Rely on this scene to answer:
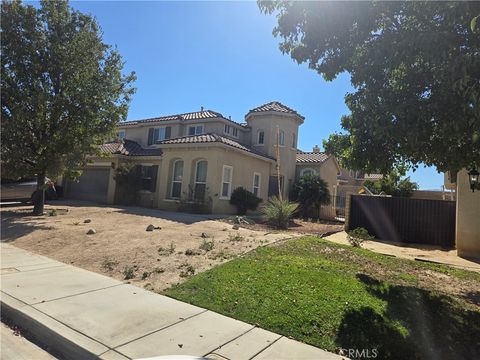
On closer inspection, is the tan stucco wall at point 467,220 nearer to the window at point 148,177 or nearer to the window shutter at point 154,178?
the window shutter at point 154,178

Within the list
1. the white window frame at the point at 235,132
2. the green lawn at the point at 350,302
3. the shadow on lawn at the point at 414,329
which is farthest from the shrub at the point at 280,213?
the white window frame at the point at 235,132

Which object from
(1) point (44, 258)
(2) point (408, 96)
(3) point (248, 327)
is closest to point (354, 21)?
(2) point (408, 96)

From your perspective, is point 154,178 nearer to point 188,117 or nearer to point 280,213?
point 188,117

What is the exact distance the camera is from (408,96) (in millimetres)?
5391

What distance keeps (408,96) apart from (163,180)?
1699cm

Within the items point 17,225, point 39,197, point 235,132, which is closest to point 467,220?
point 17,225

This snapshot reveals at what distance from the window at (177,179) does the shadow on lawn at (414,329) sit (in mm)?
15738

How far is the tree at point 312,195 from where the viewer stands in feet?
75.6

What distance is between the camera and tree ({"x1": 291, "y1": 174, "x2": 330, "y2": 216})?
2305 cm

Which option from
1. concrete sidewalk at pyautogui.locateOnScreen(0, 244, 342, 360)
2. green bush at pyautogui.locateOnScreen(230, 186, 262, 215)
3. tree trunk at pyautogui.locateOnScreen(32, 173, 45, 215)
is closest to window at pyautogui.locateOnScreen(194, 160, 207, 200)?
green bush at pyautogui.locateOnScreen(230, 186, 262, 215)

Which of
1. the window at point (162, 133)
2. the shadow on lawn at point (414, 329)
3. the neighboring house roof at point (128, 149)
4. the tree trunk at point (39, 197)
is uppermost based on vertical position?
the window at point (162, 133)

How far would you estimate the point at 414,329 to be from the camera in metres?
4.63

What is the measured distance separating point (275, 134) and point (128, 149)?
33.5ft

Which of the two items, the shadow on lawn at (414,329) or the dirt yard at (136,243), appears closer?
the shadow on lawn at (414,329)
